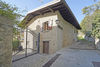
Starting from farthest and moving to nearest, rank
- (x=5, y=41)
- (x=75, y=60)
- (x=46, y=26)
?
(x=46, y=26), (x=75, y=60), (x=5, y=41)

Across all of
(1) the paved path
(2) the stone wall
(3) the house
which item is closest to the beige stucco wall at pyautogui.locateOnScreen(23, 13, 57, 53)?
(3) the house

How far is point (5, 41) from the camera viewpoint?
8.86ft

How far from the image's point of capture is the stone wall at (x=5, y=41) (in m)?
2.53

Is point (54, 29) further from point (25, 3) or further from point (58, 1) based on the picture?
point (25, 3)

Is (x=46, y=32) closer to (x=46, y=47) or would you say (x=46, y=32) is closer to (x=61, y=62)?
(x=46, y=47)

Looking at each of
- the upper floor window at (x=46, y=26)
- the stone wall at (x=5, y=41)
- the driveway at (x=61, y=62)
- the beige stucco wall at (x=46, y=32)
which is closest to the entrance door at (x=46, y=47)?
the beige stucco wall at (x=46, y=32)

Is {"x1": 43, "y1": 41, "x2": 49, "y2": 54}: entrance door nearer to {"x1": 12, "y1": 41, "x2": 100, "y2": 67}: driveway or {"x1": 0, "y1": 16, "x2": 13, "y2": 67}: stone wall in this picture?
{"x1": 12, "y1": 41, "x2": 100, "y2": 67}: driveway

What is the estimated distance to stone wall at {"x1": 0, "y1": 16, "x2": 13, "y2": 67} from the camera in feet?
8.30

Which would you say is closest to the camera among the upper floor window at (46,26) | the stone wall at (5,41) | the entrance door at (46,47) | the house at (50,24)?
the stone wall at (5,41)

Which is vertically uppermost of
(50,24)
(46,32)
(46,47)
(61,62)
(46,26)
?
(50,24)

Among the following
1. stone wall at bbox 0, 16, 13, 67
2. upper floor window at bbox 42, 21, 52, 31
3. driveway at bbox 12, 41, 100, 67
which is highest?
upper floor window at bbox 42, 21, 52, 31

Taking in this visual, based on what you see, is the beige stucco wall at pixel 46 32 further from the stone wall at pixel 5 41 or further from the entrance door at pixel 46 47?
the stone wall at pixel 5 41

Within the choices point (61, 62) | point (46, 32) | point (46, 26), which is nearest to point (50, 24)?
point (46, 26)

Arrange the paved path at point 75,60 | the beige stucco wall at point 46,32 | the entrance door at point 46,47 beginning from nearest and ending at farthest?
1. the paved path at point 75,60
2. the beige stucco wall at point 46,32
3. the entrance door at point 46,47
